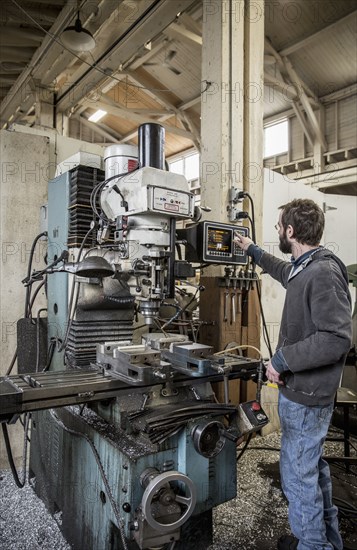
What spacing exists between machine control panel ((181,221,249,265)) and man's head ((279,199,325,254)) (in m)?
0.31

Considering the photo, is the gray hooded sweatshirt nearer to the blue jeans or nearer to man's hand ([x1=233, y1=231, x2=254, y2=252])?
the blue jeans

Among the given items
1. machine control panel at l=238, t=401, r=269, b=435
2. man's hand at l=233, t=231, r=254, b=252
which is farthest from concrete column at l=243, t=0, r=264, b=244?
machine control panel at l=238, t=401, r=269, b=435

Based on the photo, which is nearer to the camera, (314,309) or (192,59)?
(314,309)

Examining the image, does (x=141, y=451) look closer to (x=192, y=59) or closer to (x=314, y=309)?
(x=314, y=309)

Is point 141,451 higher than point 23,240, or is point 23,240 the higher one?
point 23,240

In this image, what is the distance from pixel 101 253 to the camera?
4.61 ft

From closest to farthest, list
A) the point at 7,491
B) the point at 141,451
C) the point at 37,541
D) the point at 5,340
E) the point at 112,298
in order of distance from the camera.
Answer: the point at 141,451
the point at 112,298
the point at 37,541
the point at 7,491
the point at 5,340

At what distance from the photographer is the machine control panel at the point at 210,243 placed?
1.58m

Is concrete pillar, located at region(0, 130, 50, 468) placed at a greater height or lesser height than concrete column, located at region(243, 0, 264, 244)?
lesser

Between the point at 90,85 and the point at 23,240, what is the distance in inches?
86.1

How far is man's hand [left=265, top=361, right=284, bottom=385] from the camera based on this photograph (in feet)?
4.26

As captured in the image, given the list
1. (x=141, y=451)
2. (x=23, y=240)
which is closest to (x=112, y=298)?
(x=141, y=451)

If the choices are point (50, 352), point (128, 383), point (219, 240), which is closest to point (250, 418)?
point (128, 383)

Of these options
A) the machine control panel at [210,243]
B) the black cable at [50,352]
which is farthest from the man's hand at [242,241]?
the black cable at [50,352]
